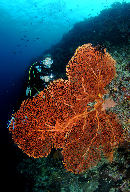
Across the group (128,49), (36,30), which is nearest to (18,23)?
(36,30)

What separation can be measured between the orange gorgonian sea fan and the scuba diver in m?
3.52

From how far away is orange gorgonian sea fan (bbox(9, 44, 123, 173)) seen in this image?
Answer: 135 inches

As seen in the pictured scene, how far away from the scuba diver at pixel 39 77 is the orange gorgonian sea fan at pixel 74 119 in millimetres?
3522

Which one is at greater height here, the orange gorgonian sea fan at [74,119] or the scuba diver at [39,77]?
the scuba diver at [39,77]

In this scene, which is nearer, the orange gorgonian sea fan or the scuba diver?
the orange gorgonian sea fan

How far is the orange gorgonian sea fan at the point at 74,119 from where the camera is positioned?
Result: 343 centimetres

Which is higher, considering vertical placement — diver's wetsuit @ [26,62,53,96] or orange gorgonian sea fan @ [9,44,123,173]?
diver's wetsuit @ [26,62,53,96]

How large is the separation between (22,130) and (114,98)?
3.08 metres

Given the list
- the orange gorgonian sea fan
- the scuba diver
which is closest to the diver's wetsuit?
the scuba diver

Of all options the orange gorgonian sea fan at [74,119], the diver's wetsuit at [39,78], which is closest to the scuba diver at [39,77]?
the diver's wetsuit at [39,78]

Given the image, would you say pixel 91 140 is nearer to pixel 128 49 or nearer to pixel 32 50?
pixel 128 49

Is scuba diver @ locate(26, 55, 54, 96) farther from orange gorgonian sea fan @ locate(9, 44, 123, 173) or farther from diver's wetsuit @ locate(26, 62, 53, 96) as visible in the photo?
orange gorgonian sea fan @ locate(9, 44, 123, 173)

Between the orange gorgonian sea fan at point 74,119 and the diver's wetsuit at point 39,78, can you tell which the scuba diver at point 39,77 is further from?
the orange gorgonian sea fan at point 74,119

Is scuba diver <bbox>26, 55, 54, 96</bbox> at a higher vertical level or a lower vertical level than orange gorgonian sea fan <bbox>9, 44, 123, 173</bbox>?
higher
